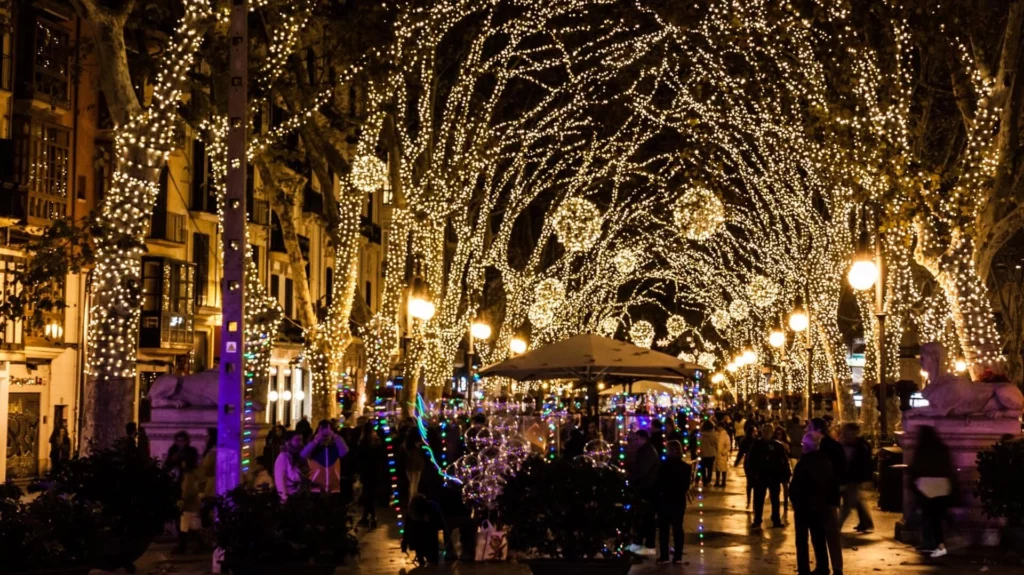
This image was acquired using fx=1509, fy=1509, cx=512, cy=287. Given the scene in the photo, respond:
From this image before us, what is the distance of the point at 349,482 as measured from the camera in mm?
25328

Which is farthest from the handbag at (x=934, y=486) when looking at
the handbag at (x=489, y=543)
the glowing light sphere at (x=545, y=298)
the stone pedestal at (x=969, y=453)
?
the glowing light sphere at (x=545, y=298)

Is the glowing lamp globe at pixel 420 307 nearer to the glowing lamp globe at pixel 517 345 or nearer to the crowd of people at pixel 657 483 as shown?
the crowd of people at pixel 657 483

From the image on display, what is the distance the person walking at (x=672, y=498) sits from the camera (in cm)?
1727

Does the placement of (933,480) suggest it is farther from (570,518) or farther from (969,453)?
(570,518)

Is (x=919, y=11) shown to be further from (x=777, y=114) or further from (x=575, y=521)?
(x=575, y=521)

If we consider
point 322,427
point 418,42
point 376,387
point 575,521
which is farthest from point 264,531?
point 376,387

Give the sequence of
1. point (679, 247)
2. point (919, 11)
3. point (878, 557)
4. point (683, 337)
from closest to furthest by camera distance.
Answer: point (878, 557), point (919, 11), point (679, 247), point (683, 337)

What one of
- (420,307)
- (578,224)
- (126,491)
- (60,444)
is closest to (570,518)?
(126,491)

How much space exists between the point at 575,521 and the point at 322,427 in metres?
8.38

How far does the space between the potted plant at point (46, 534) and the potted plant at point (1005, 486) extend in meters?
10.1

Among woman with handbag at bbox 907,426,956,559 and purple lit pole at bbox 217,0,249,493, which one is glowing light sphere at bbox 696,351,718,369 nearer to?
woman with handbag at bbox 907,426,956,559

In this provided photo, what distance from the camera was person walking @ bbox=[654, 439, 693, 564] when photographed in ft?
56.6

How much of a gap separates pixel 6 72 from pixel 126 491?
22.7 meters

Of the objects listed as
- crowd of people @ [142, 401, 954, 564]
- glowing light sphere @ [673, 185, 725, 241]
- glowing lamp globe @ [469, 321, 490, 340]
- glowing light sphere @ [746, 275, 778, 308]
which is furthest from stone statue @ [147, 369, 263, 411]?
glowing light sphere @ [746, 275, 778, 308]
